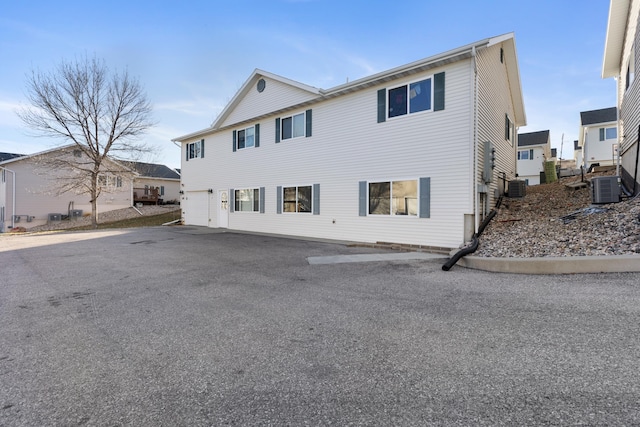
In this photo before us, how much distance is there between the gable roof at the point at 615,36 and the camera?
10742 mm

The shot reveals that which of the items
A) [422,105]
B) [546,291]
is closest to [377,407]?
[546,291]

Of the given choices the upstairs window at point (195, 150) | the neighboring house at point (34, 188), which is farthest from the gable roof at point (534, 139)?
the neighboring house at point (34, 188)

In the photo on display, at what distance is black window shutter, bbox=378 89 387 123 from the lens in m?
10.2

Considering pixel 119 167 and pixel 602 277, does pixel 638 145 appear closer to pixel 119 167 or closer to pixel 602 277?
pixel 602 277

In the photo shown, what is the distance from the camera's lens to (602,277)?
16.3 ft

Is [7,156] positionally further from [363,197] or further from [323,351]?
[323,351]

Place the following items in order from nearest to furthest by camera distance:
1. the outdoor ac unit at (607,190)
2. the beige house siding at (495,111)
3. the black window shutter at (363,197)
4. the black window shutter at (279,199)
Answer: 1. the outdoor ac unit at (607,190)
2. the beige house siding at (495,111)
3. the black window shutter at (363,197)
4. the black window shutter at (279,199)

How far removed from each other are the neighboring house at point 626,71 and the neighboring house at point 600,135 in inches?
548

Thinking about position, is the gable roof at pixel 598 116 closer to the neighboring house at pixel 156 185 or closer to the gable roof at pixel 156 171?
the gable roof at pixel 156 171

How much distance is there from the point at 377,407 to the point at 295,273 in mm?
4408

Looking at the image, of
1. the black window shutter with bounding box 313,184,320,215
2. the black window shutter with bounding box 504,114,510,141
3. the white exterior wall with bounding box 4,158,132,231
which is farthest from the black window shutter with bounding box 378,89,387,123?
the white exterior wall with bounding box 4,158,132,231

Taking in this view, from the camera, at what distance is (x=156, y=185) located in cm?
3156

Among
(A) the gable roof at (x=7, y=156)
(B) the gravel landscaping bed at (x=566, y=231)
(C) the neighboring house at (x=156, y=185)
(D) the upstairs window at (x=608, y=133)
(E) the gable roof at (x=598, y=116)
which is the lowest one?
(B) the gravel landscaping bed at (x=566, y=231)

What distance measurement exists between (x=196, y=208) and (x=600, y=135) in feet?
104
